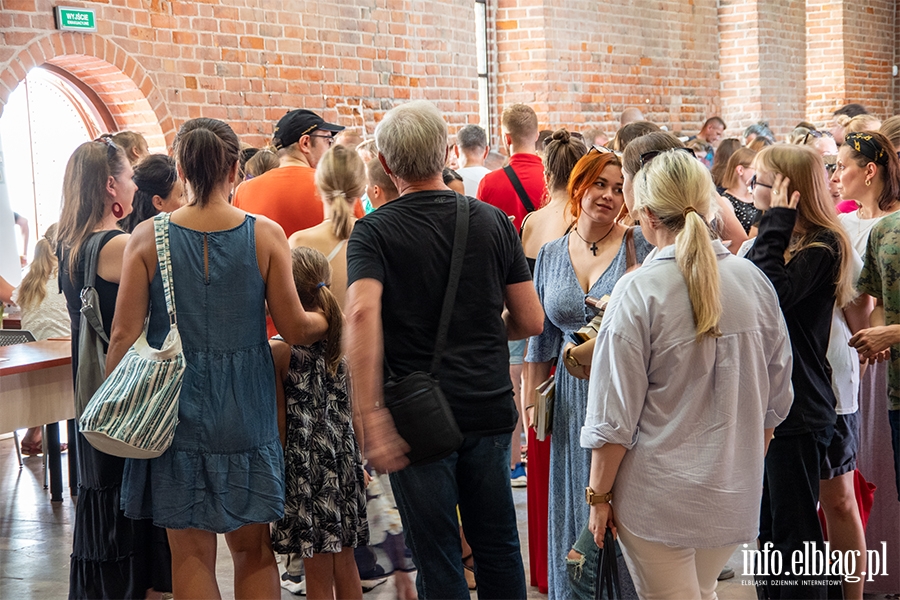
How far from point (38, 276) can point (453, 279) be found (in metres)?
3.69

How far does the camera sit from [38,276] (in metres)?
5.40

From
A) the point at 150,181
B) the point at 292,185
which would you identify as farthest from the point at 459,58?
the point at 150,181

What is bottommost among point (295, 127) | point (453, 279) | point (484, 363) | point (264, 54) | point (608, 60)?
point (484, 363)

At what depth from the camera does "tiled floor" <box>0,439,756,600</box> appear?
3.92m

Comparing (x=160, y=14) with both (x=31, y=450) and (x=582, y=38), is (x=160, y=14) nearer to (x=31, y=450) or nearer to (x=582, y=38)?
(x=31, y=450)

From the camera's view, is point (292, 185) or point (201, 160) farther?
point (292, 185)

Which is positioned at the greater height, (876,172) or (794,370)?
(876,172)

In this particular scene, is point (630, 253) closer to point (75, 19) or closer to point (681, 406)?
point (681, 406)

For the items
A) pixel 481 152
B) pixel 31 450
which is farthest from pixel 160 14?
pixel 31 450

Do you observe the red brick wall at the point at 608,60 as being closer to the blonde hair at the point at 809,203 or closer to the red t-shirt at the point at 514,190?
the red t-shirt at the point at 514,190

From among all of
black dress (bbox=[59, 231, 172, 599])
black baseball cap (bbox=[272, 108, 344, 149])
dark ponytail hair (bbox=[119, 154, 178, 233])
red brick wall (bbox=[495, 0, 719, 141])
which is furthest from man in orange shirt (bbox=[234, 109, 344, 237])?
red brick wall (bbox=[495, 0, 719, 141])

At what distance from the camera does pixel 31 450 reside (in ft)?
20.4

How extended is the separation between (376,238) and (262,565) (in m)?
1.18

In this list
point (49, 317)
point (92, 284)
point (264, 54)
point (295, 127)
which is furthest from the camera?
point (264, 54)
